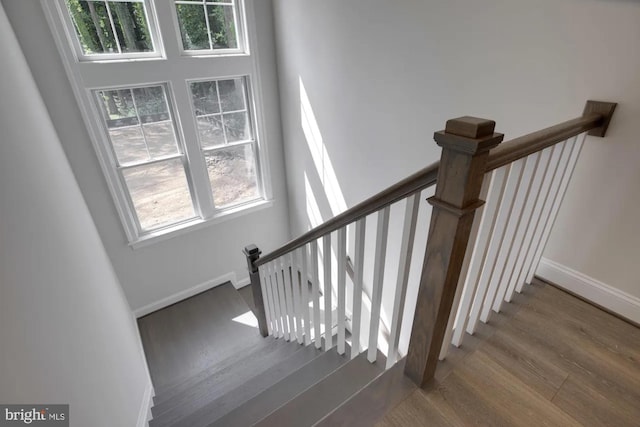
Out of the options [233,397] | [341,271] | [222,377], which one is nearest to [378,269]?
[341,271]

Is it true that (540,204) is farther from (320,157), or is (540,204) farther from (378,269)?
(320,157)

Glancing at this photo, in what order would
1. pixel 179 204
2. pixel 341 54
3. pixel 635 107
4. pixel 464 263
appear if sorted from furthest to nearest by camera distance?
pixel 179 204 → pixel 341 54 → pixel 635 107 → pixel 464 263

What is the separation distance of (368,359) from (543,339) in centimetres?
79

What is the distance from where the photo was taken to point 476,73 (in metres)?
1.78

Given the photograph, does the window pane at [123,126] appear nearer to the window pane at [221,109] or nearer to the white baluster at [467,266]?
the window pane at [221,109]

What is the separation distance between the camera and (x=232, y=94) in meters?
3.61

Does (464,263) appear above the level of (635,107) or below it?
below

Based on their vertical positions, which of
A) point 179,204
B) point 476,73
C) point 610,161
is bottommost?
point 179,204

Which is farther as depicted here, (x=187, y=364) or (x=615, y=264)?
(x=187, y=364)

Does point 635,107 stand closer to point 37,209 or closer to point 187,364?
point 37,209

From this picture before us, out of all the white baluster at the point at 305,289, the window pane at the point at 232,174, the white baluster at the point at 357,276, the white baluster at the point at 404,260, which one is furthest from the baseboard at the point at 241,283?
the white baluster at the point at 404,260

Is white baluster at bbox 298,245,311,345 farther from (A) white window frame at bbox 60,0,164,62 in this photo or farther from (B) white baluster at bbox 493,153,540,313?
(A) white window frame at bbox 60,0,164,62

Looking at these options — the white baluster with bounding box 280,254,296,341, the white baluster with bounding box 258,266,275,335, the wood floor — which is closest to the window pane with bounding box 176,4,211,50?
the white baluster with bounding box 258,266,275,335

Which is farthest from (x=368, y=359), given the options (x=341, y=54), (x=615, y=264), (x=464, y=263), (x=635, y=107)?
(x=341, y=54)
